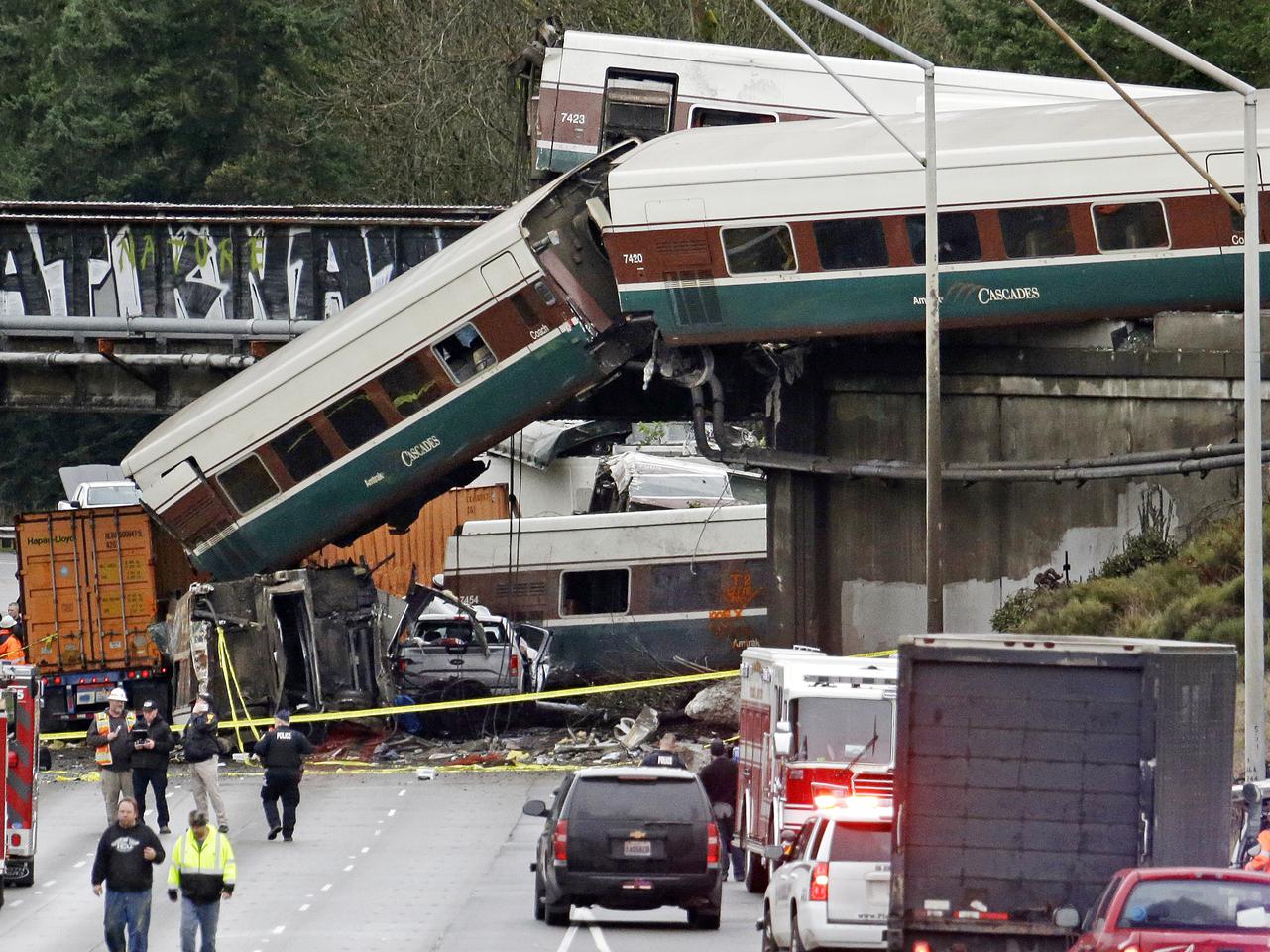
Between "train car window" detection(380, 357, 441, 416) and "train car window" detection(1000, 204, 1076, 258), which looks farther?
"train car window" detection(380, 357, 441, 416)

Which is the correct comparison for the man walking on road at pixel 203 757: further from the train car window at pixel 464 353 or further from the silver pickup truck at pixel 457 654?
the silver pickup truck at pixel 457 654

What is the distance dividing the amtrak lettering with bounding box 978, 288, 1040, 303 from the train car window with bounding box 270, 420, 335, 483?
9.20 m

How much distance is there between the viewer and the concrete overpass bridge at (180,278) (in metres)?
36.2

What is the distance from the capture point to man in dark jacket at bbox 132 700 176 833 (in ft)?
80.0

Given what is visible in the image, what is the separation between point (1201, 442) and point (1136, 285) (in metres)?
2.58

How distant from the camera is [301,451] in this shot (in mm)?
31297

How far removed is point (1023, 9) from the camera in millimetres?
46844

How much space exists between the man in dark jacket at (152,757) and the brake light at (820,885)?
36.1ft

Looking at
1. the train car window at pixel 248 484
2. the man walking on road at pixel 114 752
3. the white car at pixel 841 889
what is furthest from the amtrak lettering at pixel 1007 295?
the white car at pixel 841 889

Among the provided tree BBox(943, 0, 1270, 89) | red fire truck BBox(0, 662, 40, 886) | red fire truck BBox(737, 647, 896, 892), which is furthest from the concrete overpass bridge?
red fire truck BBox(737, 647, 896, 892)

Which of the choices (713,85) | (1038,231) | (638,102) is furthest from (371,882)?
(713,85)

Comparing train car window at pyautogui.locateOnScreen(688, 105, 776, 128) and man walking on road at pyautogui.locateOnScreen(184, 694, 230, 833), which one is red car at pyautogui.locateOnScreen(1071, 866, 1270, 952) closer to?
man walking on road at pyautogui.locateOnScreen(184, 694, 230, 833)

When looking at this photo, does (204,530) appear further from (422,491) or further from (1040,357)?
(1040,357)

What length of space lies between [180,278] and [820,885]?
78.5 feet
